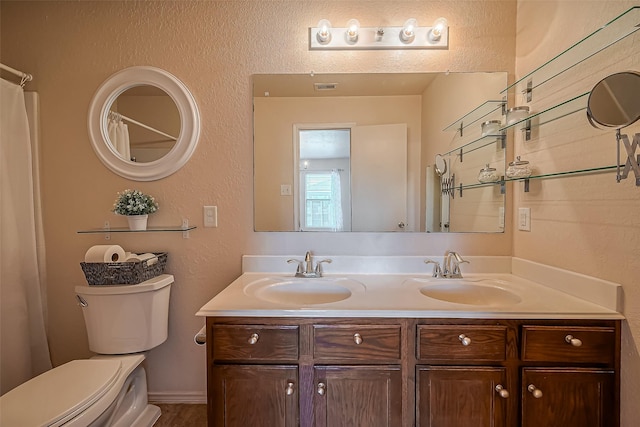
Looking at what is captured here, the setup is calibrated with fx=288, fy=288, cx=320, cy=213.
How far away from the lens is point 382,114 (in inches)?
65.0

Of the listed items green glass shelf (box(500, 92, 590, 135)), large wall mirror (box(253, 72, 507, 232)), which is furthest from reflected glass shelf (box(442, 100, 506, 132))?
green glass shelf (box(500, 92, 590, 135))

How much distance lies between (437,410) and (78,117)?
92.0 inches

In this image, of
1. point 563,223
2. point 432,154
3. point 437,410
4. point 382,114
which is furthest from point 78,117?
point 563,223

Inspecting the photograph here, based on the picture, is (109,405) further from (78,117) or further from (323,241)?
(78,117)

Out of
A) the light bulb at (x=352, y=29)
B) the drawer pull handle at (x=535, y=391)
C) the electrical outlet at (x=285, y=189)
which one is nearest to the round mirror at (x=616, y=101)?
the drawer pull handle at (x=535, y=391)

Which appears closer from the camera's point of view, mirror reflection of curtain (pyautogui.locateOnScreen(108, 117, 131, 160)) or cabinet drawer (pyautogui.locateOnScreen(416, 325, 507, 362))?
cabinet drawer (pyautogui.locateOnScreen(416, 325, 507, 362))

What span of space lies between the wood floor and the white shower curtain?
734 mm

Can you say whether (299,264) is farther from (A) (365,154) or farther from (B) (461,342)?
(B) (461,342)

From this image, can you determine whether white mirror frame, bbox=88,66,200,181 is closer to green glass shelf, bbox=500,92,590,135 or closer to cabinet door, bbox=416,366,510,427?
cabinet door, bbox=416,366,510,427

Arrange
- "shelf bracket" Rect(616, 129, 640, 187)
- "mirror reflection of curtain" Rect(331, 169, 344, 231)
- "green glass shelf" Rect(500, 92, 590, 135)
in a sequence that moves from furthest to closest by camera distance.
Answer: "mirror reflection of curtain" Rect(331, 169, 344, 231), "green glass shelf" Rect(500, 92, 590, 135), "shelf bracket" Rect(616, 129, 640, 187)

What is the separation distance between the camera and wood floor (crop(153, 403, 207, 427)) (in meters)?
1.56

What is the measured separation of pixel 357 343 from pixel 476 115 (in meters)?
1.39

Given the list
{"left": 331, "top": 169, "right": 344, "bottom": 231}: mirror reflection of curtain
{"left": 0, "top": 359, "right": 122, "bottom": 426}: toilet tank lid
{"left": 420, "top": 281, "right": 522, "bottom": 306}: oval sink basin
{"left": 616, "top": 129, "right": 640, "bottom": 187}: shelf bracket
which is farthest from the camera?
{"left": 331, "top": 169, "right": 344, "bottom": 231}: mirror reflection of curtain

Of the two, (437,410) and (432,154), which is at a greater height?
(432,154)
